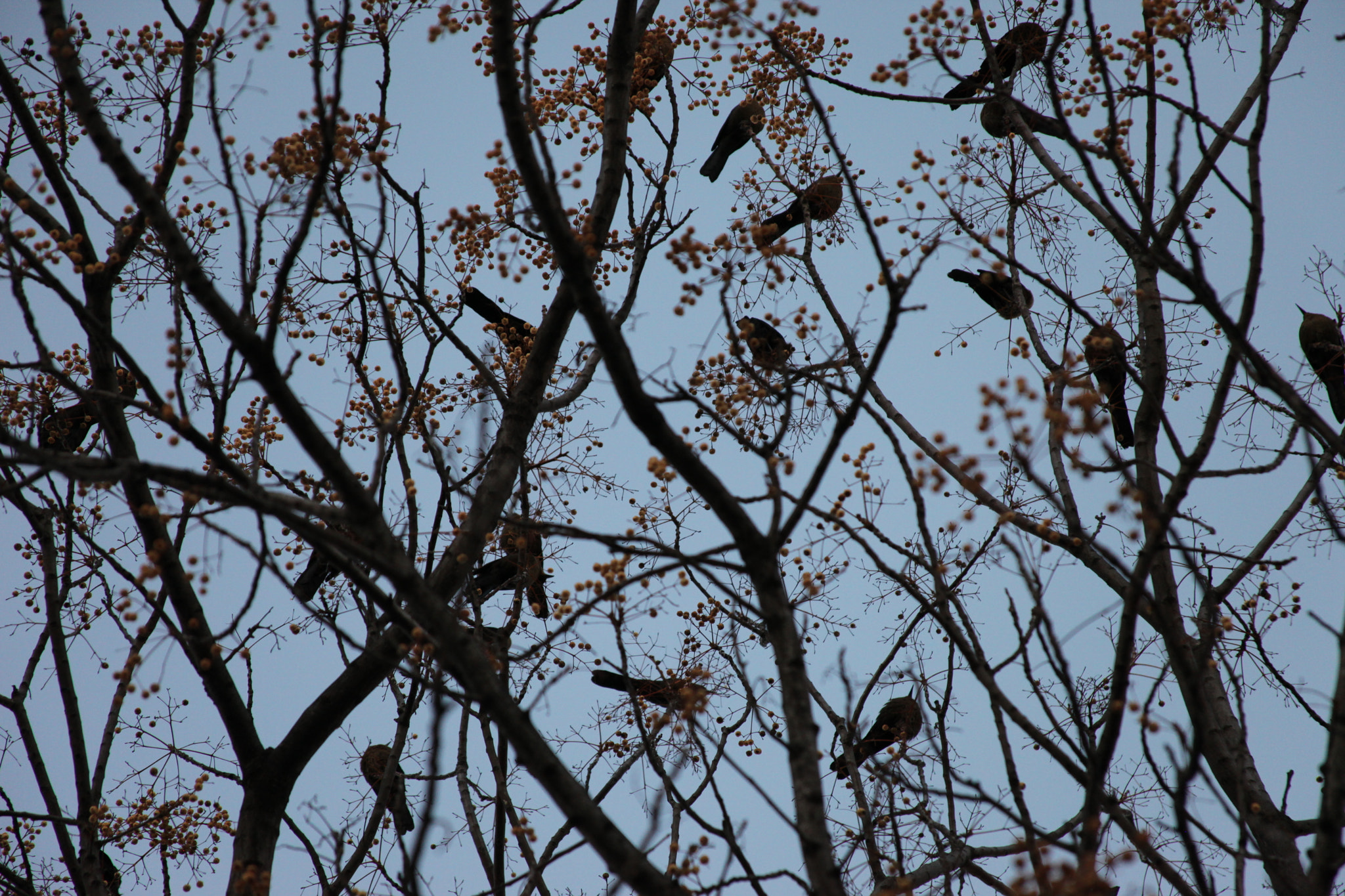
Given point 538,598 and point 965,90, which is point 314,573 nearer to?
point 538,598

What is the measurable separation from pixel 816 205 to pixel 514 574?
354 cm

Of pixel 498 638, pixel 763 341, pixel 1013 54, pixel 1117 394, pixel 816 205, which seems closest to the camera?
pixel 763 341

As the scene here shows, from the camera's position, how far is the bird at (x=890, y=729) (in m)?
6.21

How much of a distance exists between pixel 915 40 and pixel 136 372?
16.2 feet

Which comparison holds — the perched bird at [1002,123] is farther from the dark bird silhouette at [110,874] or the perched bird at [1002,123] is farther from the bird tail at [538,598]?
the dark bird silhouette at [110,874]

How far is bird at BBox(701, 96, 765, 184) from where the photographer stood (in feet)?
22.9

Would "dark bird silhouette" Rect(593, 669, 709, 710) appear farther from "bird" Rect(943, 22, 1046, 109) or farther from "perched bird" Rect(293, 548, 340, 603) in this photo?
"bird" Rect(943, 22, 1046, 109)

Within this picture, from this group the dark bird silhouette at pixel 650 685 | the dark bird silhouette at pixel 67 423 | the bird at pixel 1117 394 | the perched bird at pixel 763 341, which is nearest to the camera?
the perched bird at pixel 763 341

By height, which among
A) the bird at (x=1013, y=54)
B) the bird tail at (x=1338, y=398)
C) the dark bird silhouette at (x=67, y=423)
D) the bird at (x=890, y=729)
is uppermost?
the bird at (x=1013, y=54)

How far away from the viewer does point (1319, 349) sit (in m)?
5.61

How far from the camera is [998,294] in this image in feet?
21.7

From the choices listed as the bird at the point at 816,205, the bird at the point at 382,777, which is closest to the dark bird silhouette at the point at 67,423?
the bird at the point at 382,777

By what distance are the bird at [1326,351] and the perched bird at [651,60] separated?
4.56 meters

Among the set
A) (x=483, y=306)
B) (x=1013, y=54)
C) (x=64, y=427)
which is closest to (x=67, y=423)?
(x=64, y=427)
